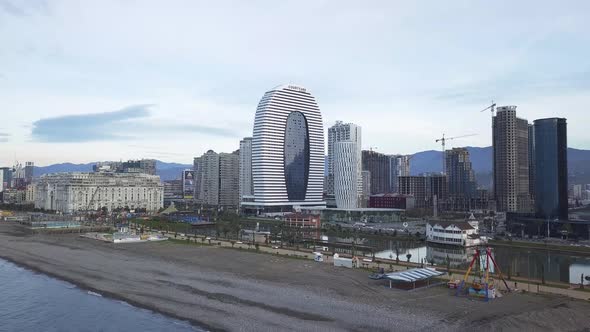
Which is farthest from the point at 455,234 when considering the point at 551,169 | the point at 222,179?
the point at 222,179

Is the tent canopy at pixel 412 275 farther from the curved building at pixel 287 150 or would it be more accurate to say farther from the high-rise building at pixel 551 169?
the curved building at pixel 287 150

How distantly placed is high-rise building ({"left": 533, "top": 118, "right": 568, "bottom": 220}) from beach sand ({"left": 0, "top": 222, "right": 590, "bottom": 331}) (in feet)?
199

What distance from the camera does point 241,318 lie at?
2766 centimetres

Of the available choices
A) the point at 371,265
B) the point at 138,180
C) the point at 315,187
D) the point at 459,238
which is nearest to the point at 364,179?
the point at 315,187

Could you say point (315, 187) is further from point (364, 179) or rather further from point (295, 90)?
point (364, 179)

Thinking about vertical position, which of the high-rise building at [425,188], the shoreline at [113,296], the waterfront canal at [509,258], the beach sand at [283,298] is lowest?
the waterfront canal at [509,258]

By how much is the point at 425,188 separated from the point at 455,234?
10045 cm

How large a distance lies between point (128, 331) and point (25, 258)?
31.7m

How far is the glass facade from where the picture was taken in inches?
5049

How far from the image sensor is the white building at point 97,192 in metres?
127

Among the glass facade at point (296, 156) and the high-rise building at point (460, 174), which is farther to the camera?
the high-rise building at point (460, 174)

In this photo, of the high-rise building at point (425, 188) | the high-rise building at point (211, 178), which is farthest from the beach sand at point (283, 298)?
the high-rise building at point (211, 178)

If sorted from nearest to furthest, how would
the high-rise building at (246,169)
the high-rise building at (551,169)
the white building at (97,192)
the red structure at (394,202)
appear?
the high-rise building at (551,169)
the white building at (97,192)
the red structure at (394,202)
the high-rise building at (246,169)

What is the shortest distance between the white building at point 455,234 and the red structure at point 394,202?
77.3 m
